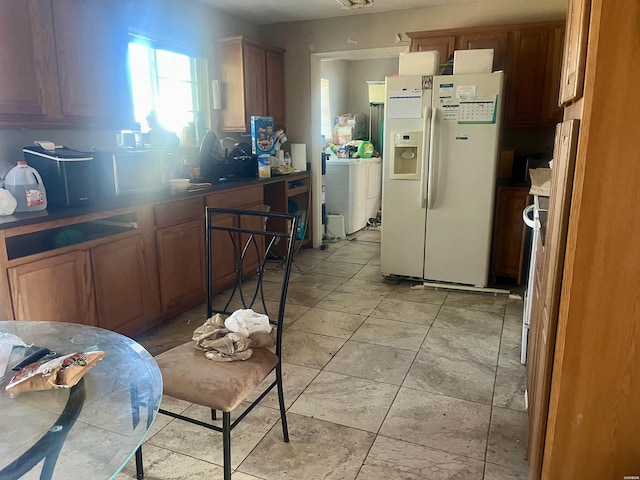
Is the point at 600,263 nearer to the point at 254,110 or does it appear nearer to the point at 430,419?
the point at 430,419

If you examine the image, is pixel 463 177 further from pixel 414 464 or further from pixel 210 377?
pixel 210 377

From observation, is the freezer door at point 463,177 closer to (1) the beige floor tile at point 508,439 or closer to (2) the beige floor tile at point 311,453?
(1) the beige floor tile at point 508,439

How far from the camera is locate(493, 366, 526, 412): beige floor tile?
221 centimetres

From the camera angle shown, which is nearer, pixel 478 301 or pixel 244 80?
pixel 478 301

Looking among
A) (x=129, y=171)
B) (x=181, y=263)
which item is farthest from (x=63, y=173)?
(x=181, y=263)

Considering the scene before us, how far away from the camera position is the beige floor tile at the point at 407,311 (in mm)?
3252

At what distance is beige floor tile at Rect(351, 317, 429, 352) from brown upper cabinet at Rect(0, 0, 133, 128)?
2.15 m

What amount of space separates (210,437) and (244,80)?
11.2 ft

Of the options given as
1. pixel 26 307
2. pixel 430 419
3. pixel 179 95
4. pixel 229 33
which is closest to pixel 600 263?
pixel 430 419

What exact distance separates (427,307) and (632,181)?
8.17ft

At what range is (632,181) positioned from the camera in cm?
108

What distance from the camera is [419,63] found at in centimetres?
364

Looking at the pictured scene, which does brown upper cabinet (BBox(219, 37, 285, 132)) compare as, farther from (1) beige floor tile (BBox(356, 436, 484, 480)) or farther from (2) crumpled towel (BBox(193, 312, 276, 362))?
(1) beige floor tile (BBox(356, 436, 484, 480))

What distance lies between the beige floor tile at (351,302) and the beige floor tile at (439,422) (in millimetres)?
1141
